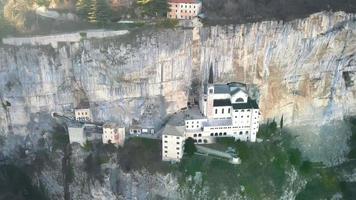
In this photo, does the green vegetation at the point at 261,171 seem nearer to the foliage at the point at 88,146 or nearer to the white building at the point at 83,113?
the foliage at the point at 88,146

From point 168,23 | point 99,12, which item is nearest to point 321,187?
point 168,23

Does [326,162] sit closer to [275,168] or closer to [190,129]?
[275,168]

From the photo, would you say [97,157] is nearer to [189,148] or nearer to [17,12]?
[189,148]

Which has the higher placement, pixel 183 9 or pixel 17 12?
pixel 183 9

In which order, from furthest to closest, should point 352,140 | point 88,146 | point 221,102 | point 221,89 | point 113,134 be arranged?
1. point 352,140
2. point 221,89
3. point 221,102
4. point 88,146
5. point 113,134

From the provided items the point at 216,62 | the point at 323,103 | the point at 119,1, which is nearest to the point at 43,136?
the point at 119,1

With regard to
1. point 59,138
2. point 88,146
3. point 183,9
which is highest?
point 183,9

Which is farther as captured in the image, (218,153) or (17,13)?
(17,13)
